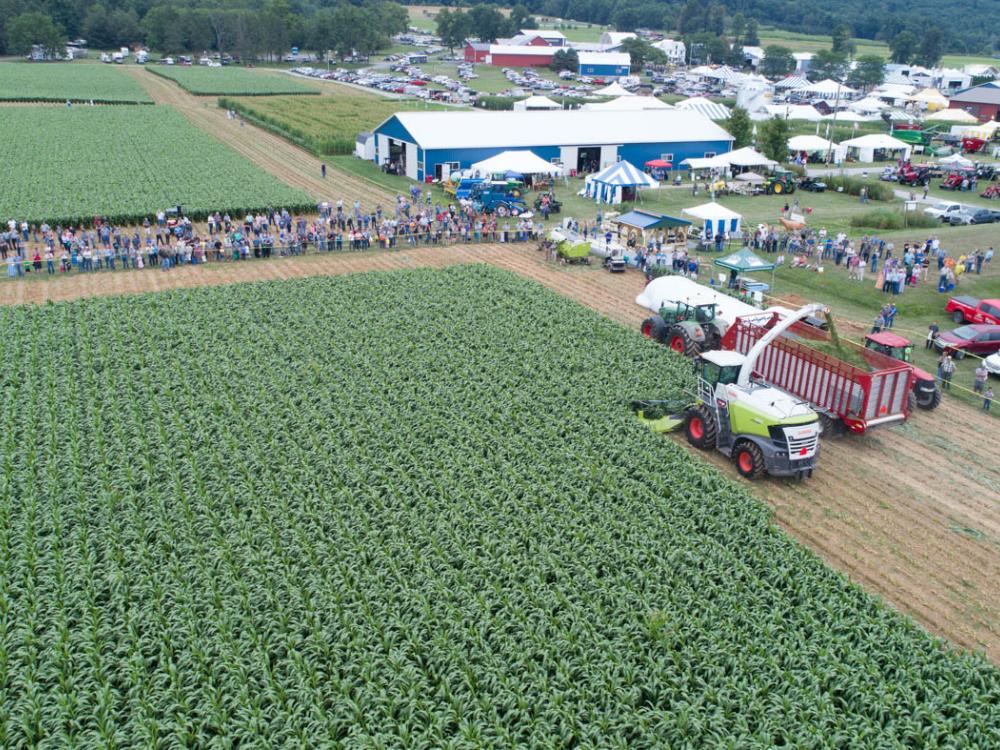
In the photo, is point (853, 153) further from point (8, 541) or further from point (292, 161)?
point (8, 541)

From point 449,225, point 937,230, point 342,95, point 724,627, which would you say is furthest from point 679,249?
point 342,95

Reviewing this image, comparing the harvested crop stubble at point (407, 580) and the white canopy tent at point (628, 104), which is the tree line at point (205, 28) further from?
the harvested crop stubble at point (407, 580)

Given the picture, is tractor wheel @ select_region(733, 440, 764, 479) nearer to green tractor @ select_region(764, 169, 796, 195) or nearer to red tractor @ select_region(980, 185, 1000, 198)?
green tractor @ select_region(764, 169, 796, 195)

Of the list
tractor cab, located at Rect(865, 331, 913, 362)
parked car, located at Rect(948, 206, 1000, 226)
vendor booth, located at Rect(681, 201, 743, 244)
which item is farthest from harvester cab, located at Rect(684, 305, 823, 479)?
parked car, located at Rect(948, 206, 1000, 226)

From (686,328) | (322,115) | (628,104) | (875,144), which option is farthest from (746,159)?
(322,115)

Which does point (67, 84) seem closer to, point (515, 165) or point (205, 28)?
point (205, 28)

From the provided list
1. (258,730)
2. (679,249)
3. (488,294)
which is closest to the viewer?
(258,730)

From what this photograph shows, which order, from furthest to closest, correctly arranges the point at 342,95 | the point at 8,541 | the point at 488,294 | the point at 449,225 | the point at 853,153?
the point at 342,95, the point at 853,153, the point at 449,225, the point at 488,294, the point at 8,541
